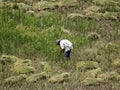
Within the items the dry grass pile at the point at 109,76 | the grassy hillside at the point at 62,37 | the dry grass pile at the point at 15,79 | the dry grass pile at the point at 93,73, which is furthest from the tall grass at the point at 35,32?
the dry grass pile at the point at 109,76

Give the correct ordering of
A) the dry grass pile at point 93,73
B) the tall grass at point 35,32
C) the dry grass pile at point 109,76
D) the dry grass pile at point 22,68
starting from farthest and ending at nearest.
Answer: the tall grass at point 35,32 → the dry grass pile at point 22,68 → the dry grass pile at point 93,73 → the dry grass pile at point 109,76

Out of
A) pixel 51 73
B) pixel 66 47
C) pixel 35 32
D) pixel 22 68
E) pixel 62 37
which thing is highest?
pixel 66 47

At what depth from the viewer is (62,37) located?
16.8m

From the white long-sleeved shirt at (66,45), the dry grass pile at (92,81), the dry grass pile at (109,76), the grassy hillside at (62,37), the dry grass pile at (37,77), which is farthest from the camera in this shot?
the white long-sleeved shirt at (66,45)

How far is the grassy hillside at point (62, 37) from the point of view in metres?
13.0

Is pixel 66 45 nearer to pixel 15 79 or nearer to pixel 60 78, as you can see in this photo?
pixel 60 78

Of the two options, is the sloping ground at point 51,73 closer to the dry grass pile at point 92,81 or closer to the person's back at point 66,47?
the dry grass pile at point 92,81

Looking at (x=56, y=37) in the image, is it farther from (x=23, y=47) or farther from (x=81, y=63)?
(x=81, y=63)

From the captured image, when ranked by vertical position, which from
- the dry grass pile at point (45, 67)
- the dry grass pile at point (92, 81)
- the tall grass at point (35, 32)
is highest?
the tall grass at point (35, 32)

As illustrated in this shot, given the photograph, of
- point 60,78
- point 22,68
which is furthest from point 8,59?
point 60,78

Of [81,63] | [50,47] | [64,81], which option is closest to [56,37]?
[50,47]

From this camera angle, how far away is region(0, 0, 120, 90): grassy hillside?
1299 centimetres

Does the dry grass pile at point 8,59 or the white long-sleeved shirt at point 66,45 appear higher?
the white long-sleeved shirt at point 66,45

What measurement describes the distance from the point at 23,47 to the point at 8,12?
11.7ft
